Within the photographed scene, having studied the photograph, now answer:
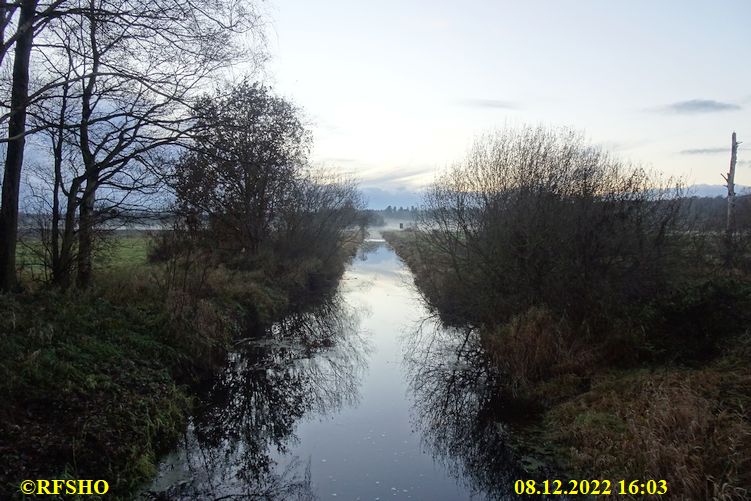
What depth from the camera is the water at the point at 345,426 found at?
7039mm

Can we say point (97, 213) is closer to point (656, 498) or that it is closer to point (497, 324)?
point (497, 324)

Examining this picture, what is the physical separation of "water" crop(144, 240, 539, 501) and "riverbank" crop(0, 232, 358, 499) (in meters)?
0.55

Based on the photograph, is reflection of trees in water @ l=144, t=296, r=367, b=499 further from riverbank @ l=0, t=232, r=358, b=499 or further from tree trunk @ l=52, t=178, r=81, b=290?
tree trunk @ l=52, t=178, r=81, b=290

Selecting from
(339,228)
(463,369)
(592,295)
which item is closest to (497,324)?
(463,369)

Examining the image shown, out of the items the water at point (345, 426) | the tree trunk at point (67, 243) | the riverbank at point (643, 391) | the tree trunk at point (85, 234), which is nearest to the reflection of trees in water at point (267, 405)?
the water at point (345, 426)

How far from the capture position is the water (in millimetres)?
7039

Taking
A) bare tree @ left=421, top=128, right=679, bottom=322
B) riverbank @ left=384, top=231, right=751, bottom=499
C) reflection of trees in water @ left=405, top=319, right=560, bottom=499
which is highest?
bare tree @ left=421, top=128, right=679, bottom=322

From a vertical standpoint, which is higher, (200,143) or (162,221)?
(200,143)

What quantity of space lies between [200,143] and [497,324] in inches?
313

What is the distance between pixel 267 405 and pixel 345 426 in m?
1.72

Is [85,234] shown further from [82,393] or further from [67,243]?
[82,393]

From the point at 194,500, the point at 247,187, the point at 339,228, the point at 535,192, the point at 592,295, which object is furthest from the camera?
the point at 339,228

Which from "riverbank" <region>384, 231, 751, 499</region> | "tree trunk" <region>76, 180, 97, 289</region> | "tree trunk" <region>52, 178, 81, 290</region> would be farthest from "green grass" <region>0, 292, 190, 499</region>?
"riverbank" <region>384, 231, 751, 499</region>

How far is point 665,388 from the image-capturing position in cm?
782
